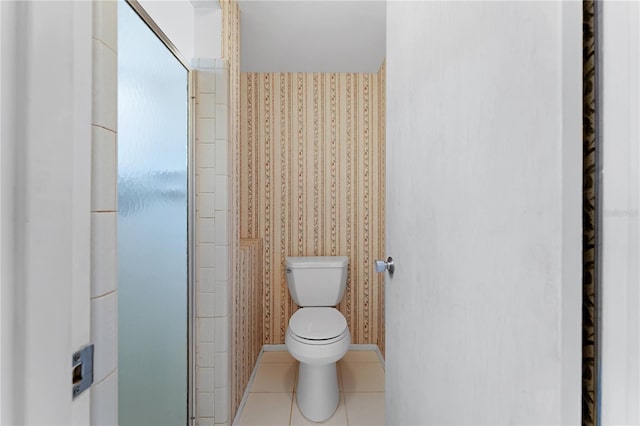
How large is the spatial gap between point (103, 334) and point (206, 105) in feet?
4.00

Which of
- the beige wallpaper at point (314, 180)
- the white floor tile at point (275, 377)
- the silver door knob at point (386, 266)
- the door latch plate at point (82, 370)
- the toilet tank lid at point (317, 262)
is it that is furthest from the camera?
the beige wallpaper at point (314, 180)

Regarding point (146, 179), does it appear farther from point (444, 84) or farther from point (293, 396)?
point (293, 396)

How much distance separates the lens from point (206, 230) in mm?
1582

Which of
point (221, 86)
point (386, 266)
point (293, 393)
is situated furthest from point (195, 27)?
point (293, 393)

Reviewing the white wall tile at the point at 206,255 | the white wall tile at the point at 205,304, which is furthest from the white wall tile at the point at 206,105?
the white wall tile at the point at 205,304

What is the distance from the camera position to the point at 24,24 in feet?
1.24

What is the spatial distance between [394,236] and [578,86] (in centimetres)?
67

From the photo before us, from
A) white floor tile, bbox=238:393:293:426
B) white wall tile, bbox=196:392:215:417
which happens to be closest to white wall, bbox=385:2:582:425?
white wall tile, bbox=196:392:215:417

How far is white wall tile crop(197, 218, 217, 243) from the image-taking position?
1.58 metres

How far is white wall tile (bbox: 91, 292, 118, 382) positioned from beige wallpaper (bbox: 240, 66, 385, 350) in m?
1.95

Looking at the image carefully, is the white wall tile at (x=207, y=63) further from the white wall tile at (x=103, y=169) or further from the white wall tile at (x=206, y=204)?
the white wall tile at (x=103, y=169)

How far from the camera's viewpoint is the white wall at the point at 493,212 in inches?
14.6

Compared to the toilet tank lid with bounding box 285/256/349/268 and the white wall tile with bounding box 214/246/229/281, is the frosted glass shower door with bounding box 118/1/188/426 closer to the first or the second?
the white wall tile with bounding box 214/246/229/281

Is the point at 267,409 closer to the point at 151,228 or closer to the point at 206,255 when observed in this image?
the point at 206,255
